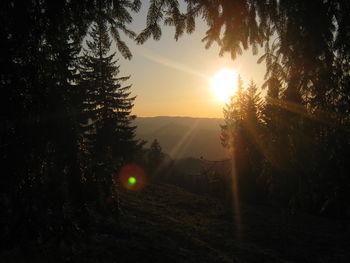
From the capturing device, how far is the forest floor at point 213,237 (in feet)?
32.9

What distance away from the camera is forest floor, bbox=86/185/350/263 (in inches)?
418

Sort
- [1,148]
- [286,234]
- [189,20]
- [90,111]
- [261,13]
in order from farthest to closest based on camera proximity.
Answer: [90,111] → [286,234] → [189,20] → [261,13] → [1,148]

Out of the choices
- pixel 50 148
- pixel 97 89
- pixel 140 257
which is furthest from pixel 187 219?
pixel 50 148

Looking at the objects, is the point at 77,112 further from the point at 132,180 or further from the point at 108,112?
the point at 132,180

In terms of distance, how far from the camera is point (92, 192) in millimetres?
2871

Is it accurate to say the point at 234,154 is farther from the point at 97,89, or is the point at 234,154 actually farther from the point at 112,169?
the point at 112,169

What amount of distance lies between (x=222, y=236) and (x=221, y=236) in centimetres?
5

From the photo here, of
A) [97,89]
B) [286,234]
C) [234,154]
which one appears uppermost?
[97,89]

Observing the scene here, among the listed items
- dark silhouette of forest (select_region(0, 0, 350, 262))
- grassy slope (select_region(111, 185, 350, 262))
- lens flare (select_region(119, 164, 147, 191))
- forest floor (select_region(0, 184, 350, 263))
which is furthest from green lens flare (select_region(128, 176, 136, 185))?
dark silhouette of forest (select_region(0, 0, 350, 262))

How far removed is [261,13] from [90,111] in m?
21.2

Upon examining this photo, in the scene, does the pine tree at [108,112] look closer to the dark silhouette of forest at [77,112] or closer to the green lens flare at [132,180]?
the green lens flare at [132,180]

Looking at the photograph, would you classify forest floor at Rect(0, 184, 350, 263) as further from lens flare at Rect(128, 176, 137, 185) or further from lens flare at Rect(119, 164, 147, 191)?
lens flare at Rect(128, 176, 137, 185)

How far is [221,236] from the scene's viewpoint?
14758 millimetres

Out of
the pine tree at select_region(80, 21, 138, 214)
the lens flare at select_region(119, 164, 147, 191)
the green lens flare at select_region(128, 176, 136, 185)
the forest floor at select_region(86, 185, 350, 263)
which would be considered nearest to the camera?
the forest floor at select_region(86, 185, 350, 263)
